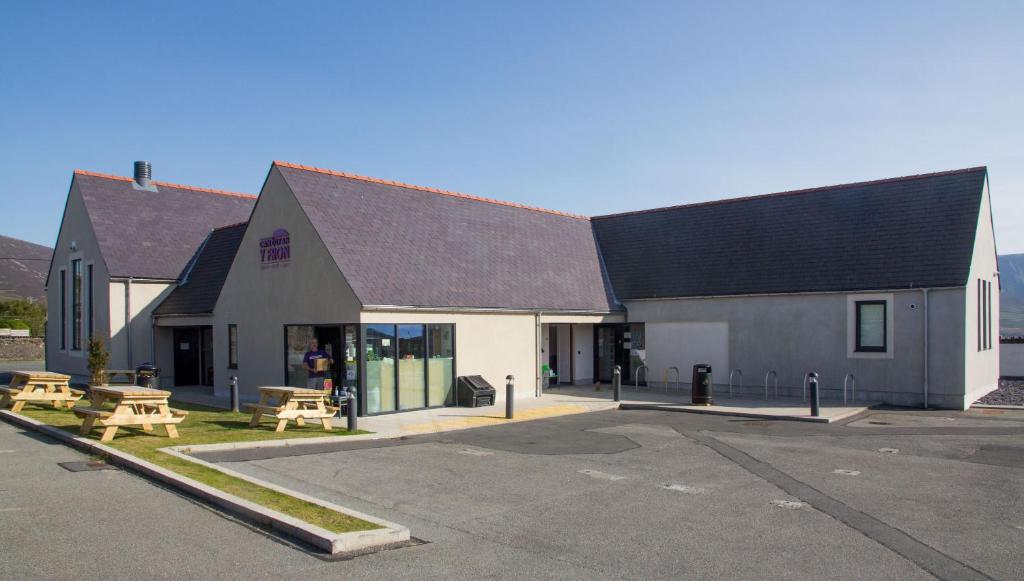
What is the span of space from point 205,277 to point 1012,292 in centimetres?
16378

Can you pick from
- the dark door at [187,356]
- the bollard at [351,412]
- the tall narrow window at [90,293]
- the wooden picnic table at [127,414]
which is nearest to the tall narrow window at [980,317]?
the bollard at [351,412]

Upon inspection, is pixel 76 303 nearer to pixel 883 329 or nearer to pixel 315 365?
pixel 315 365

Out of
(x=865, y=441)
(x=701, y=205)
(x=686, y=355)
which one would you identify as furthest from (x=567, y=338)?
(x=865, y=441)

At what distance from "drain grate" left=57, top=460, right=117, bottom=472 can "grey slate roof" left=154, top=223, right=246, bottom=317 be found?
11892mm

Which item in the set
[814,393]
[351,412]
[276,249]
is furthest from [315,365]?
[814,393]

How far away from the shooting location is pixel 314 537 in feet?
23.5

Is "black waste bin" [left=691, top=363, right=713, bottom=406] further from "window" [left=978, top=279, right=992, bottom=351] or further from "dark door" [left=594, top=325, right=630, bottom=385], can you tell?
"window" [left=978, top=279, right=992, bottom=351]

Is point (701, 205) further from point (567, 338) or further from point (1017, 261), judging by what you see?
point (1017, 261)

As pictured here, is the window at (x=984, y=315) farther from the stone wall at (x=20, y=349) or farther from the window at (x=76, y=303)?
the stone wall at (x=20, y=349)

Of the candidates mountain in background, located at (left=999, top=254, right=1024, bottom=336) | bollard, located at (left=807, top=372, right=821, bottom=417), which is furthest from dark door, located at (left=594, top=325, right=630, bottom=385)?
mountain in background, located at (left=999, top=254, right=1024, bottom=336)

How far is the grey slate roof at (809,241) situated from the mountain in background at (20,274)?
84.1 m

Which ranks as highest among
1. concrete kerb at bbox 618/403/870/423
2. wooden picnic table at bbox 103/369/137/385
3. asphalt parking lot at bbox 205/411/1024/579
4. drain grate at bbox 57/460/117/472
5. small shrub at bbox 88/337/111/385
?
small shrub at bbox 88/337/111/385

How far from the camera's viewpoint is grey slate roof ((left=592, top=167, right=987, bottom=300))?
19797 millimetres

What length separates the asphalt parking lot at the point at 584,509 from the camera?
→ 672cm
